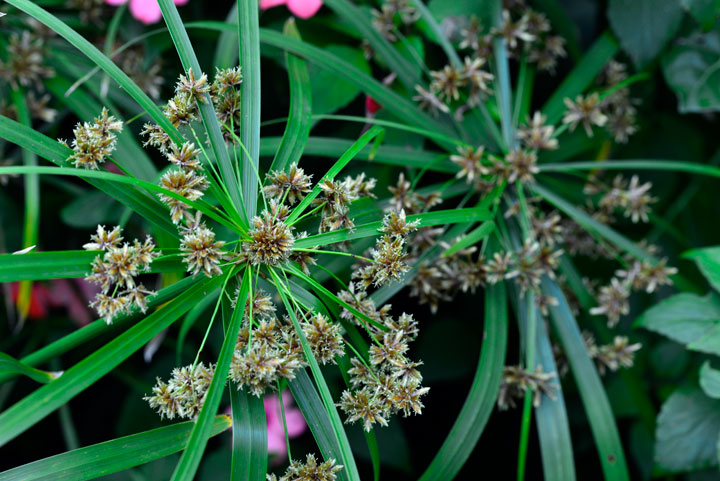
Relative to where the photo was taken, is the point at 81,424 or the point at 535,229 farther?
the point at 81,424

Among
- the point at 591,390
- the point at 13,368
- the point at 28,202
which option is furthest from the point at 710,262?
the point at 28,202

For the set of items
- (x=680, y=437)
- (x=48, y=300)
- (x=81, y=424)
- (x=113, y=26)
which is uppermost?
(x=113, y=26)

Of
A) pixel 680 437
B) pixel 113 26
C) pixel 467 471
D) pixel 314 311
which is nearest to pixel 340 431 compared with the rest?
pixel 314 311

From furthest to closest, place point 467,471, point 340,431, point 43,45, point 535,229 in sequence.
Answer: point 467,471 < point 43,45 < point 535,229 < point 340,431

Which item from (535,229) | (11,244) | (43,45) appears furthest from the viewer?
(11,244)

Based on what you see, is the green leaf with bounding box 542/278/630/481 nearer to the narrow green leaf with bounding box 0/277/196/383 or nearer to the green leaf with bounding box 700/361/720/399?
the green leaf with bounding box 700/361/720/399

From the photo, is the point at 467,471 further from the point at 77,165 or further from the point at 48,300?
the point at 77,165

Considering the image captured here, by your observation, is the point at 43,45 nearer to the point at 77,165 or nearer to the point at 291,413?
the point at 77,165

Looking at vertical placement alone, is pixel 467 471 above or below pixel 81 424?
below
